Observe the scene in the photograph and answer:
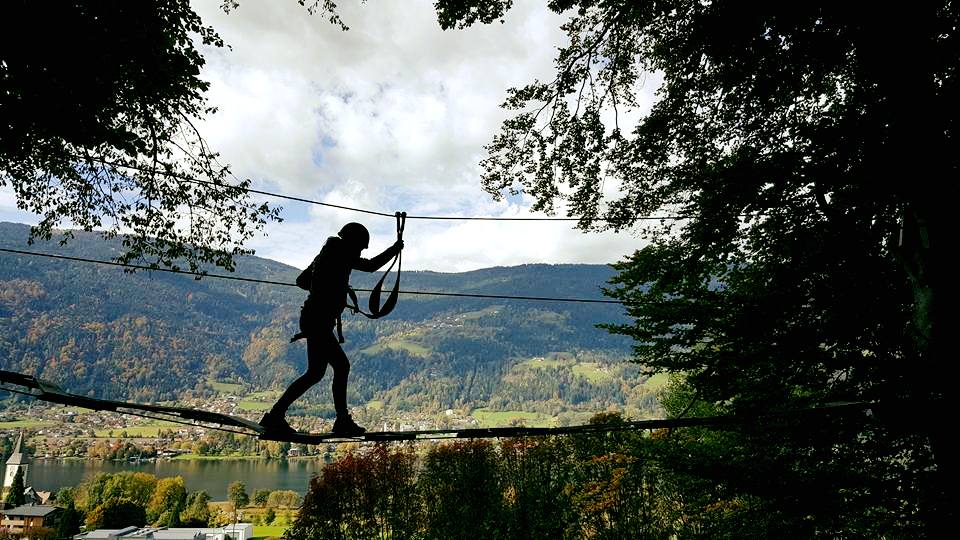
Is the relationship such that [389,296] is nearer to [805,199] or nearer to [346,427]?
[346,427]

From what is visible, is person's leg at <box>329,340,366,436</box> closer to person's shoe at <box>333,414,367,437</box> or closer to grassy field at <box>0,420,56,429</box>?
person's shoe at <box>333,414,367,437</box>

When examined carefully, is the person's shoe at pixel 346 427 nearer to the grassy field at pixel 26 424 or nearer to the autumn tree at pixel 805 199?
the autumn tree at pixel 805 199

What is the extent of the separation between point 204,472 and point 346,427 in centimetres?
14738

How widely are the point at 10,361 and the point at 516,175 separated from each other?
26761cm

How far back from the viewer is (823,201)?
672 cm

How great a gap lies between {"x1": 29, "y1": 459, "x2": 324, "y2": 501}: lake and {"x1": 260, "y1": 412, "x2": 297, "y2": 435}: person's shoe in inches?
4103

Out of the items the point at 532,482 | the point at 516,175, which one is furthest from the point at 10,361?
the point at 516,175

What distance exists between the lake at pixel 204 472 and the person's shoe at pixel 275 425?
10421cm

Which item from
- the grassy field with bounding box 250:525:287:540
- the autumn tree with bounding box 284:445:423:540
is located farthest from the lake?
the autumn tree with bounding box 284:445:423:540

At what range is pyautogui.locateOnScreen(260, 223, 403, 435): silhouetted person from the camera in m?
4.69

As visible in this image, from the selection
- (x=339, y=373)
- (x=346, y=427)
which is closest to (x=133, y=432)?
(x=346, y=427)

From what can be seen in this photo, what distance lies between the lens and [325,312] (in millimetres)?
4691

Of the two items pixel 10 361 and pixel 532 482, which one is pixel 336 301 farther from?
pixel 10 361

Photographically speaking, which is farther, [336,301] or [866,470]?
[866,470]
